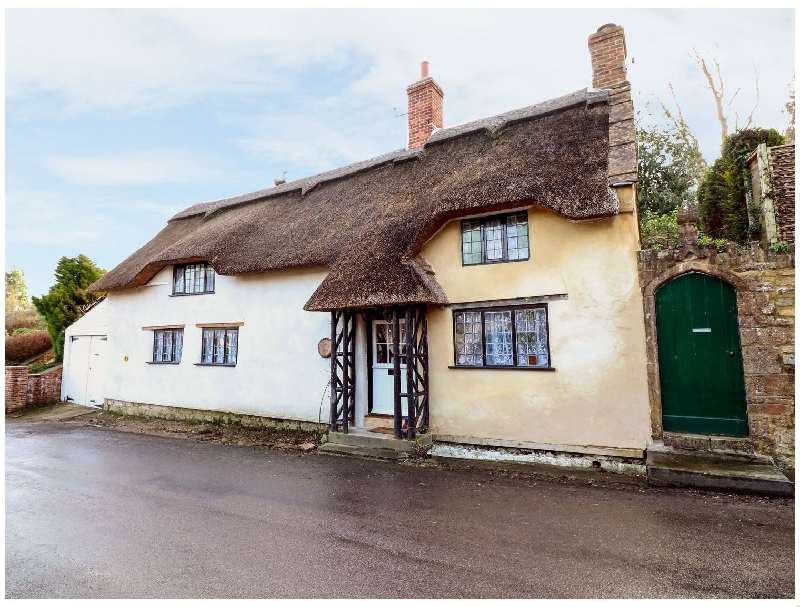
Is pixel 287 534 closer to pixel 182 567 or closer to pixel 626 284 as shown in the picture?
pixel 182 567

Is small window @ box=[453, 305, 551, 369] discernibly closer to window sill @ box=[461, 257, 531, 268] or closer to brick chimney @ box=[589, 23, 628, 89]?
window sill @ box=[461, 257, 531, 268]

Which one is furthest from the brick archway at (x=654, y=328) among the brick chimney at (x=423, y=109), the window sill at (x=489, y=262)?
the brick chimney at (x=423, y=109)

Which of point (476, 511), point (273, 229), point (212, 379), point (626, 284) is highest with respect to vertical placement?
point (273, 229)

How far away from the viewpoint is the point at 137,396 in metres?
12.8

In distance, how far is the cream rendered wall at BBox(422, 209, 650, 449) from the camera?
22.8ft

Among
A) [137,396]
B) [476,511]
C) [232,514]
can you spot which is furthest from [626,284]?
[137,396]

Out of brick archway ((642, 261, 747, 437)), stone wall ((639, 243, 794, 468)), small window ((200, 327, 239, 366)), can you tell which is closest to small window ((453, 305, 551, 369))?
brick archway ((642, 261, 747, 437))

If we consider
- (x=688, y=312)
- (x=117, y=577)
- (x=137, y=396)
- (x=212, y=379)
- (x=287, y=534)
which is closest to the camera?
(x=117, y=577)

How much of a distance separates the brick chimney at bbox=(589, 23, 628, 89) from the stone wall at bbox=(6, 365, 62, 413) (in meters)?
18.6

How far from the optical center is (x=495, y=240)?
8117mm

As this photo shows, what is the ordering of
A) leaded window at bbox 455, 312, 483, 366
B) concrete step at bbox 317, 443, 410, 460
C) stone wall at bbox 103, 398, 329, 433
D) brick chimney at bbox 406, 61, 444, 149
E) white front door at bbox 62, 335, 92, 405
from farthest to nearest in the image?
white front door at bbox 62, 335, 92, 405 < brick chimney at bbox 406, 61, 444, 149 < stone wall at bbox 103, 398, 329, 433 < leaded window at bbox 455, 312, 483, 366 < concrete step at bbox 317, 443, 410, 460

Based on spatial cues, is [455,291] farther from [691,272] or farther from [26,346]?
[26,346]

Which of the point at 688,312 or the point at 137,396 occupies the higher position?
the point at 688,312

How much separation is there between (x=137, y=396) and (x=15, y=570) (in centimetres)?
975
